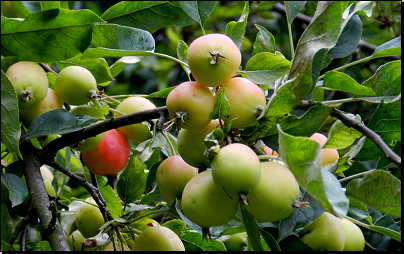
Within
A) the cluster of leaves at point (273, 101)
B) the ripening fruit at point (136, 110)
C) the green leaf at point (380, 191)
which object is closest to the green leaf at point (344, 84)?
the cluster of leaves at point (273, 101)

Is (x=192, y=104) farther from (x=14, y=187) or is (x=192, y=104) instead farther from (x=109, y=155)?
(x=14, y=187)

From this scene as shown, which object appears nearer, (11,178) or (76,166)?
(11,178)

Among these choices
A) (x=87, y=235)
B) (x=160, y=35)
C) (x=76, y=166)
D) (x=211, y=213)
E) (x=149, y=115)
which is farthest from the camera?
(x=160, y=35)

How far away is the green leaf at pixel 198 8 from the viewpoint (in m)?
0.73

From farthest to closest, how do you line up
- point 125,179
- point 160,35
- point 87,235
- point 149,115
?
point 160,35
point 87,235
point 125,179
point 149,115

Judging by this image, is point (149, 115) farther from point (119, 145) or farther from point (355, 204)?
point (355, 204)

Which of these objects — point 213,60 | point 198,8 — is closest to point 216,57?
point 213,60

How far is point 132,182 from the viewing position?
77cm

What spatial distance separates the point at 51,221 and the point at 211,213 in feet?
1.10

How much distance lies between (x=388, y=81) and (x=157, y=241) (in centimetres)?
49

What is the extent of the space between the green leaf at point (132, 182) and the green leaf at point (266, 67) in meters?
0.29

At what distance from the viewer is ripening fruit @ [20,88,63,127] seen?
77 cm

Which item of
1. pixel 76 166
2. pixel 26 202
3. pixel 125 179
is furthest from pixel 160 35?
pixel 125 179

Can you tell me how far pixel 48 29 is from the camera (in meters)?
0.72
